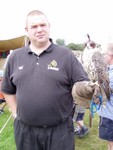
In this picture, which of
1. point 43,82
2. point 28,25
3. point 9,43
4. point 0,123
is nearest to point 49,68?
point 43,82

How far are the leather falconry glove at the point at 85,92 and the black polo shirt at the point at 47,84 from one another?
175mm

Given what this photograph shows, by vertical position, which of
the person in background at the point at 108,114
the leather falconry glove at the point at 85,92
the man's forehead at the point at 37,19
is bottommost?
the person in background at the point at 108,114

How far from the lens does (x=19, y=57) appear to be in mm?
2768

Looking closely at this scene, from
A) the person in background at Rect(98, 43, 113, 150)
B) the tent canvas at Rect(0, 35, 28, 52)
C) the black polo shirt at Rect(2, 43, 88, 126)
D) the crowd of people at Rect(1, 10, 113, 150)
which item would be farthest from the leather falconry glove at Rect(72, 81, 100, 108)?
the tent canvas at Rect(0, 35, 28, 52)

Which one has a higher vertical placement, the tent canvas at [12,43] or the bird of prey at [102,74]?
the bird of prey at [102,74]

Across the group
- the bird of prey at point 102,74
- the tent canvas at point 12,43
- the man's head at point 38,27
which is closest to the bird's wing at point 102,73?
the bird of prey at point 102,74

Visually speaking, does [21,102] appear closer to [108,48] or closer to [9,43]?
[108,48]

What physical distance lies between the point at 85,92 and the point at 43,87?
18.4 inches

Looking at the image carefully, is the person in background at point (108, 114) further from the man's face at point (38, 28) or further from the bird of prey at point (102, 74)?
the man's face at point (38, 28)

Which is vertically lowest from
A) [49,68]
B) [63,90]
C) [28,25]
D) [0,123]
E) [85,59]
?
[0,123]

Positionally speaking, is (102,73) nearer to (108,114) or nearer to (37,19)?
(108,114)

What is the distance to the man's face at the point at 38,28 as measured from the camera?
2611 millimetres

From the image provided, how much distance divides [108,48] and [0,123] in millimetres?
3342

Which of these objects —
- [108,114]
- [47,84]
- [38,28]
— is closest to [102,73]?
[108,114]
